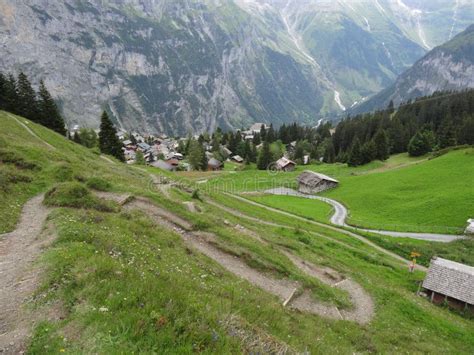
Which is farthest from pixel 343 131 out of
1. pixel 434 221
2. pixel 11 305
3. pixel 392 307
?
pixel 11 305

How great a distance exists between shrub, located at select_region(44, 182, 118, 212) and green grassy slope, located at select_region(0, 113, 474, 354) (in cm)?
18

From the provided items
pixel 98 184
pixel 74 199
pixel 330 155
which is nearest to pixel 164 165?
pixel 330 155

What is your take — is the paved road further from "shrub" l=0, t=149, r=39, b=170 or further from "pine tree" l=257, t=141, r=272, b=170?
"shrub" l=0, t=149, r=39, b=170

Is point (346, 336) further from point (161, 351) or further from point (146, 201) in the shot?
point (146, 201)

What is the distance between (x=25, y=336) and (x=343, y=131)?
149 m

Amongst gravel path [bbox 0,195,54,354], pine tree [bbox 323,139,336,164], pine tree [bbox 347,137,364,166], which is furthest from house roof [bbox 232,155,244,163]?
gravel path [bbox 0,195,54,354]

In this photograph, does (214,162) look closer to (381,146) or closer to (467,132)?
(381,146)

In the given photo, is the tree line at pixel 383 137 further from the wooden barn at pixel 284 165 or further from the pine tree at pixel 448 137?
the wooden barn at pixel 284 165

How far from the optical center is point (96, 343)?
6.41m

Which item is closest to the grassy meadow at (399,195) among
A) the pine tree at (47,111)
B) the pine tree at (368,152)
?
the pine tree at (368,152)

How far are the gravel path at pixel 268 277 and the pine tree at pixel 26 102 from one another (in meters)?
54.0

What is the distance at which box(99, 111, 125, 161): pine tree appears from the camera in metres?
67.8

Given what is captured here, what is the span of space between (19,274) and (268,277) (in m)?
13.1

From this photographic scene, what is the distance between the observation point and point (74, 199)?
61.8 ft
